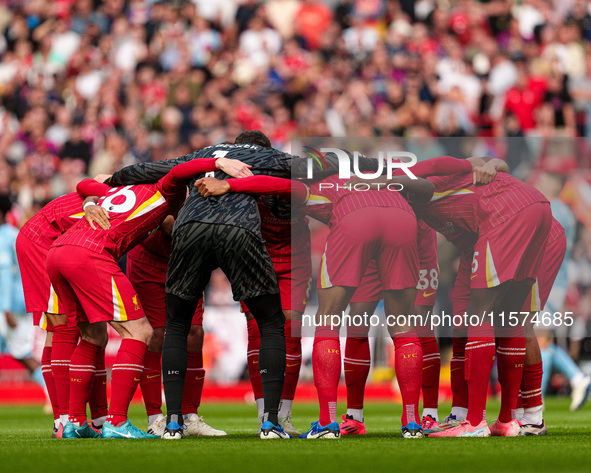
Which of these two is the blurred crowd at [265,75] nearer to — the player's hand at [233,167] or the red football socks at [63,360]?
the red football socks at [63,360]

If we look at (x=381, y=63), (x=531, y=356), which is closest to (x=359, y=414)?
(x=531, y=356)

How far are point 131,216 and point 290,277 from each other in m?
1.53

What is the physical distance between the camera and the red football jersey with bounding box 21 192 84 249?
8.20 metres

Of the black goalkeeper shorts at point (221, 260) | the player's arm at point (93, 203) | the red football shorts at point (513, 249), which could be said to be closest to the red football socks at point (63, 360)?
the player's arm at point (93, 203)

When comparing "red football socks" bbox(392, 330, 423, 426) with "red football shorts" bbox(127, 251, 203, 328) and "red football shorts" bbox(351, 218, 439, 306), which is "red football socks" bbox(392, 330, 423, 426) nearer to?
"red football shorts" bbox(351, 218, 439, 306)

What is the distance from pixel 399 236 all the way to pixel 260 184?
1.08 metres

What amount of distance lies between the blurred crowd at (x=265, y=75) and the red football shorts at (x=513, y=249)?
8104 mm

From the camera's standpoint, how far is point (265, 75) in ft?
60.4

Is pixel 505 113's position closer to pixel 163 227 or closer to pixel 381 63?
pixel 381 63

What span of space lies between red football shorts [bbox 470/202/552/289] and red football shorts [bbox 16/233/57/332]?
3703 millimetres

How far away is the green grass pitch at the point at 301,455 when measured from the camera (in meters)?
5.07

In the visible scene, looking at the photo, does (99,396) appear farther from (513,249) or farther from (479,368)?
(513,249)

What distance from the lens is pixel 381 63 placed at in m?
17.7

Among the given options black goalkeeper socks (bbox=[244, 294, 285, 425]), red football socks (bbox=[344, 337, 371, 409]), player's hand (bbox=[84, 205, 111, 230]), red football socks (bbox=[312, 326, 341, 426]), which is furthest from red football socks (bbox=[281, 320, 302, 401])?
player's hand (bbox=[84, 205, 111, 230])
